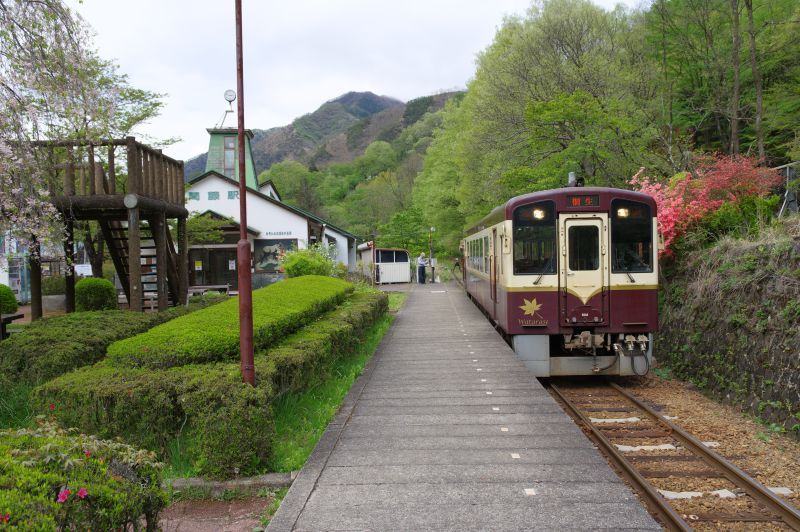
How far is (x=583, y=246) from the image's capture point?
386 inches

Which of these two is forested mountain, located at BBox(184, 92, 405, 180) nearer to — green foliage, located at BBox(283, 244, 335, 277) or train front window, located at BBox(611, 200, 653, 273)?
green foliage, located at BBox(283, 244, 335, 277)

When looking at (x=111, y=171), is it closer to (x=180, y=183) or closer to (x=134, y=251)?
(x=134, y=251)

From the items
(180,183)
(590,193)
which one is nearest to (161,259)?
(180,183)

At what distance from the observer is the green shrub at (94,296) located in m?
15.0

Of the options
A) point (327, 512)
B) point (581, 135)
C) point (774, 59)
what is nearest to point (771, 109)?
point (774, 59)

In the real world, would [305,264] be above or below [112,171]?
below

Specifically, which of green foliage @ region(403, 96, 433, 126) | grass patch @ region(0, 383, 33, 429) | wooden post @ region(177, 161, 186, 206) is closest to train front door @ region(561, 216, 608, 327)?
grass patch @ region(0, 383, 33, 429)

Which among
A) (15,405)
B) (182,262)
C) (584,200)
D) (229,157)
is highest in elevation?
(229,157)

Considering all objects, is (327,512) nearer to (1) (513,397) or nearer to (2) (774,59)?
(1) (513,397)

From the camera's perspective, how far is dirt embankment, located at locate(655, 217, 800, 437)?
782 cm

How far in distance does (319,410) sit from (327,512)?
121 inches

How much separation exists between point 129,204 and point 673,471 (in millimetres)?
9647

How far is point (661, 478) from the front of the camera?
19.5ft

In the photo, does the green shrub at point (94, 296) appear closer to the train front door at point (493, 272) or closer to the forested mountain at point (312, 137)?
the train front door at point (493, 272)
